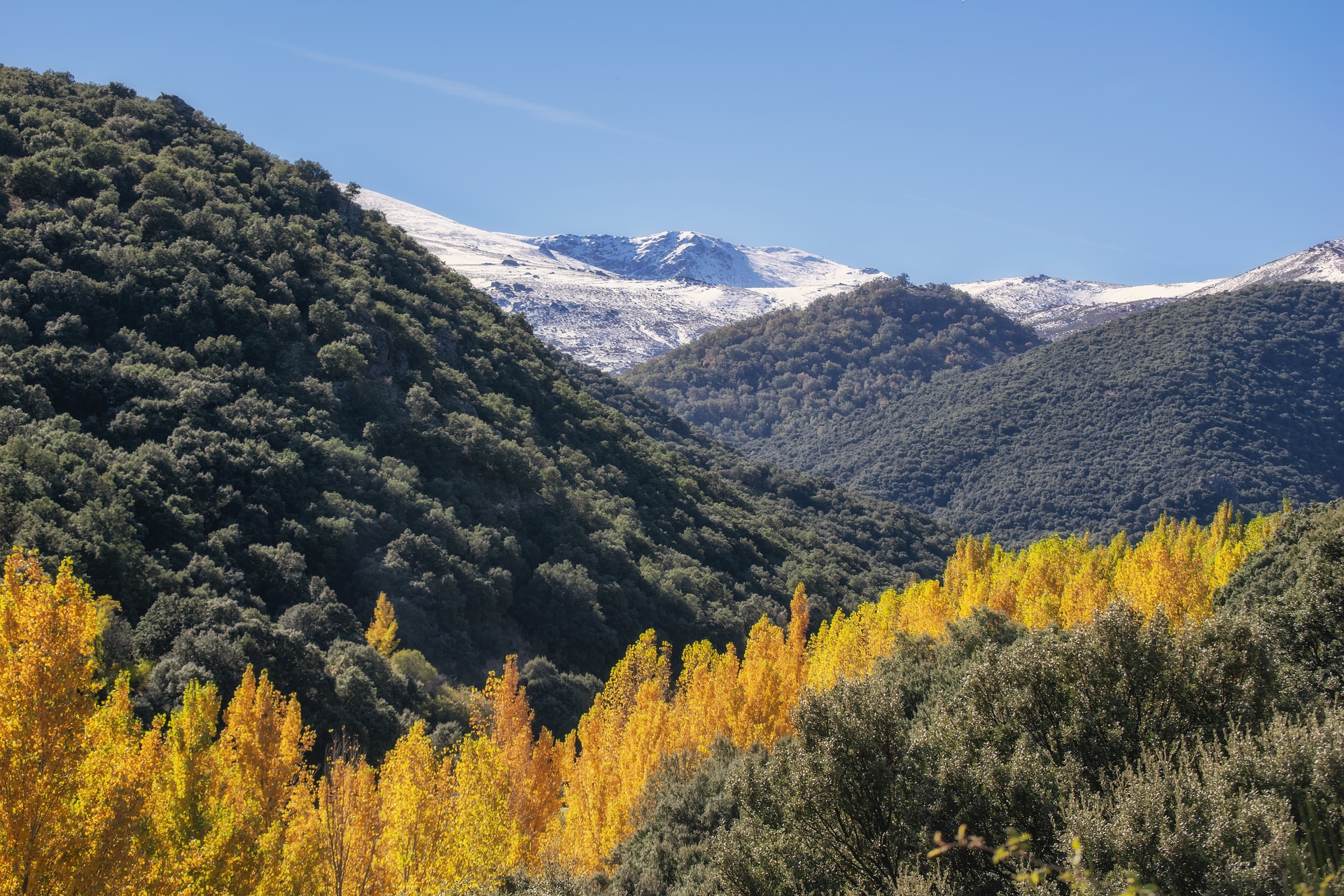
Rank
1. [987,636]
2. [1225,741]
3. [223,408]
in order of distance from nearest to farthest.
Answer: [1225,741] < [987,636] < [223,408]

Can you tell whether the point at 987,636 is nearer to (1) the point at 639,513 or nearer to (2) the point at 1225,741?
(2) the point at 1225,741

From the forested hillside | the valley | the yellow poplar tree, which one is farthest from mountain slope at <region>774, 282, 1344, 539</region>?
the yellow poplar tree

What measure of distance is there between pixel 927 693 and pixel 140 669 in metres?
31.0

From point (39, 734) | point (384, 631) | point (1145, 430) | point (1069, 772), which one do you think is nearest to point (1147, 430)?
point (1145, 430)

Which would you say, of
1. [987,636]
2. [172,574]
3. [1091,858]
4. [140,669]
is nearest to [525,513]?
[172,574]

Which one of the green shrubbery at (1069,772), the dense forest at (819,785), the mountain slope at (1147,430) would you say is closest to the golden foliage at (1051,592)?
the dense forest at (819,785)

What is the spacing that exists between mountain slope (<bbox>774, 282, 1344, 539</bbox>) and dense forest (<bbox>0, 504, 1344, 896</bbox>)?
11924cm

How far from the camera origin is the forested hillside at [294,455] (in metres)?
41.2

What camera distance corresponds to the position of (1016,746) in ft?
65.4

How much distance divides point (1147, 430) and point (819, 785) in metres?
161

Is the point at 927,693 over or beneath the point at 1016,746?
beneath

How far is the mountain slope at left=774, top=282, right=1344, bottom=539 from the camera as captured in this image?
14312cm

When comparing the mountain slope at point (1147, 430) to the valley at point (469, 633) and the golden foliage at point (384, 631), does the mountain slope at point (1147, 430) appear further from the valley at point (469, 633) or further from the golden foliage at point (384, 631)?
the golden foliage at point (384, 631)

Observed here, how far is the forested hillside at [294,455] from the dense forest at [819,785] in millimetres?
7550
